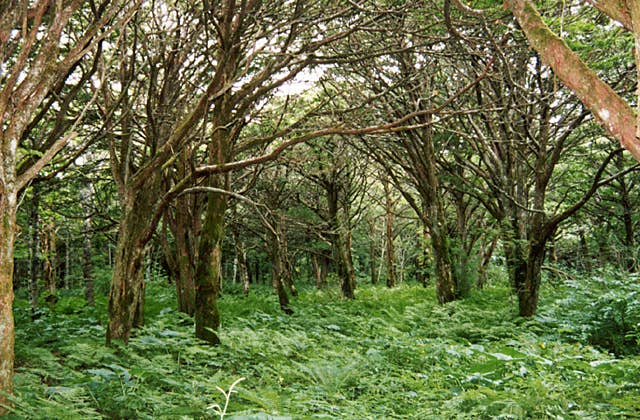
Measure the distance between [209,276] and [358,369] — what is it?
2.70 m

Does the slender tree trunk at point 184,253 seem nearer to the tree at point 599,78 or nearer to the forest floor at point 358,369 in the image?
the forest floor at point 358,369

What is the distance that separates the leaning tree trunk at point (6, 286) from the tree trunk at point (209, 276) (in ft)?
11.9

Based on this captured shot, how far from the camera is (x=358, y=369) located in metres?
5.92

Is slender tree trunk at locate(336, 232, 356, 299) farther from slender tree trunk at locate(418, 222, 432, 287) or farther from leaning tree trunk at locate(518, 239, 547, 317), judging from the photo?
leaning tree trunk at locate(518, 239, 547, 317)

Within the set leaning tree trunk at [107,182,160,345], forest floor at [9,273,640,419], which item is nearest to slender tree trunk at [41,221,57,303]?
forest floor at [9,273,640,419]

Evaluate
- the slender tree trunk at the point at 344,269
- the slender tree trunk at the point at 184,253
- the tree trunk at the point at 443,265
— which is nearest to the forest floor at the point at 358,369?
the slender tree trunk at the point at 184,253

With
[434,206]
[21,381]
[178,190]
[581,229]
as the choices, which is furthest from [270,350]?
[581,229]

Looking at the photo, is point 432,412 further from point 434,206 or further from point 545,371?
point 434,206

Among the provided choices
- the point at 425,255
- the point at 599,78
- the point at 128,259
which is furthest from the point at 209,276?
the point at 425,255

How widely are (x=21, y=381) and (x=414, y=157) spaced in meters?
9.41

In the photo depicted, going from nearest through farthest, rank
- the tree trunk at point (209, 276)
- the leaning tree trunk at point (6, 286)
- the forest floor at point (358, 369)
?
the leaning tree trunk at point (6, 286) < the forest floor at point (358, 369) < the tree trunk at point (209, 276)

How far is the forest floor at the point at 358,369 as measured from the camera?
3768 millimetres

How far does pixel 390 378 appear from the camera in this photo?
5379 millimetres

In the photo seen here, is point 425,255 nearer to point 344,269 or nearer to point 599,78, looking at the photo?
point 344,269
